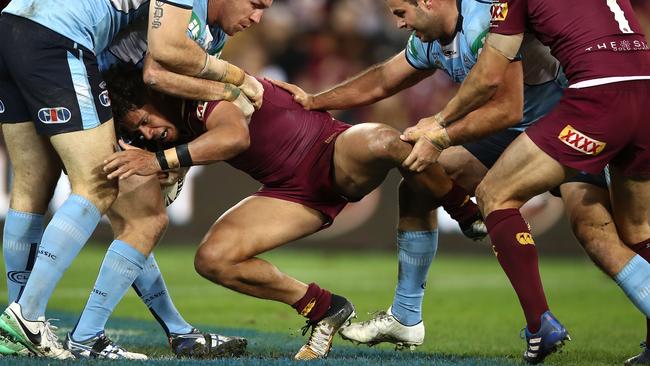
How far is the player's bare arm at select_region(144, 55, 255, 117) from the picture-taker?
16.9 ft

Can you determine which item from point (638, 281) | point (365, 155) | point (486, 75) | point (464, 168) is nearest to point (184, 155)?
point (365, 155)

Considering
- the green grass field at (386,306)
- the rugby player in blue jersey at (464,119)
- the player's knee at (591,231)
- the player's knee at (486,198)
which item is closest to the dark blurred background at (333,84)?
the green grass field at (386,306)

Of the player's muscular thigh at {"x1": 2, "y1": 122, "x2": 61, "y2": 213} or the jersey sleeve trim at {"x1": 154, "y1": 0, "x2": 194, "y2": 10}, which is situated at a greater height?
the jersey sleeve trim at {"x1": 154, "y1": 0, "x2": 194, "y2": 10}

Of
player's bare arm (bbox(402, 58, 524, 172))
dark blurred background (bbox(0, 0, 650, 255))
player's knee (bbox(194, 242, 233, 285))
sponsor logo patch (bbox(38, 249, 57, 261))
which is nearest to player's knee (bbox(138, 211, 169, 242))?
player's knee (bbox(194, 242, 233, 285))

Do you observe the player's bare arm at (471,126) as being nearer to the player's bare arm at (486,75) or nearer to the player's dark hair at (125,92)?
the player's bare arm at (486,75)

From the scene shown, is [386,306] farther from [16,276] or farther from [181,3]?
[181,3]

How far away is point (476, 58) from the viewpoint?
5395 millimetres

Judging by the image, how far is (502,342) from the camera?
6.71 meters

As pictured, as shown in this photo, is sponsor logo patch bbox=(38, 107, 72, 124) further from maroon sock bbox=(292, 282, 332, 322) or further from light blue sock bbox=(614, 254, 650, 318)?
light blue sock bbox=(614, 254, 650, 318)

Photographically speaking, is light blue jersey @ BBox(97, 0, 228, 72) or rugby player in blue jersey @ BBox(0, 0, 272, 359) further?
light blue jersey @ BBox(97, 0, 228, 72)

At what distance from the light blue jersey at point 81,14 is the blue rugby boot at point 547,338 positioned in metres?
2.43

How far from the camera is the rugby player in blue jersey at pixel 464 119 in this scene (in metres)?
5.24

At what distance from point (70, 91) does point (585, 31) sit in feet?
8.63

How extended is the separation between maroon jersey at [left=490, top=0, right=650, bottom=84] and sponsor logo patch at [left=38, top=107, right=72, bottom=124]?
2.23 meters
